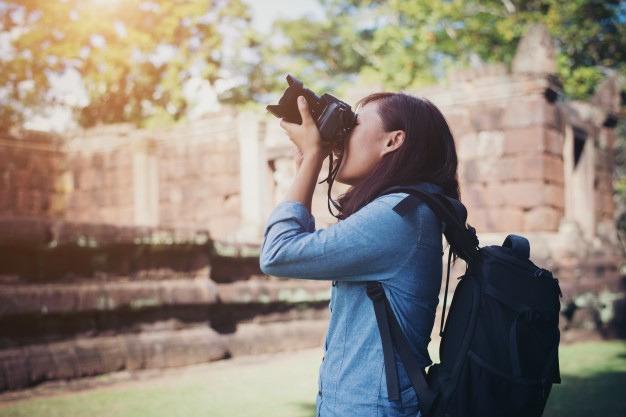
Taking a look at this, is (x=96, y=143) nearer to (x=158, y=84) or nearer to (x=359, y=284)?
(x=158, y=84)

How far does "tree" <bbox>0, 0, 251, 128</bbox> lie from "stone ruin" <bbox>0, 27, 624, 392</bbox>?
4227 millimetres

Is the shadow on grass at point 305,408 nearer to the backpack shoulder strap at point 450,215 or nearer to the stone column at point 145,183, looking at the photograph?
the backpack shoulder strap at point 450,215

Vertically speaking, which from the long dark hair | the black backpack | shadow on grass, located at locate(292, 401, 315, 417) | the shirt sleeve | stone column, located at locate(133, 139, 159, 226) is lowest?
shadow on grass, located at locate(292, 401, 315, 417)

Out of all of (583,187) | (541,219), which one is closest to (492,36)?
(583,187)

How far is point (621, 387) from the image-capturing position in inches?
188

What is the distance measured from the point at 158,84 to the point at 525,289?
1946 centimetres

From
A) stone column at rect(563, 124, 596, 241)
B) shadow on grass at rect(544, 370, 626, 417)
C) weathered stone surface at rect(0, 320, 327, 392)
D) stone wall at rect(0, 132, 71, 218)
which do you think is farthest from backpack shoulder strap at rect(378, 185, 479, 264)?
stone wall at rect(0, 132, 71, 218)

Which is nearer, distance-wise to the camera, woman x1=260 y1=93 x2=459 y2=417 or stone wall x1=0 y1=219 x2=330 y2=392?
woman x1=260 y1=93 x2=459 y2=417

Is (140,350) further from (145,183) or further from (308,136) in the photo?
(145,183)

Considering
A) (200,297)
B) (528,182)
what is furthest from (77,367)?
(528,182)

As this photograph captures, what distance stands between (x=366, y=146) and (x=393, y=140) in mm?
65

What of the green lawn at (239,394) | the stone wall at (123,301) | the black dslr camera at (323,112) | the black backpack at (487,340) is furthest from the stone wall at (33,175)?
the black backpack at (487,340)

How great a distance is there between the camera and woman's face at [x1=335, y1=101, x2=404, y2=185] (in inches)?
66.1

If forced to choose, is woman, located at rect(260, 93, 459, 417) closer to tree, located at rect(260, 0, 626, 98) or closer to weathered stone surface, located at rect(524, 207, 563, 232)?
weathered stone surface, located at rect(524, 207, 563, 232)
